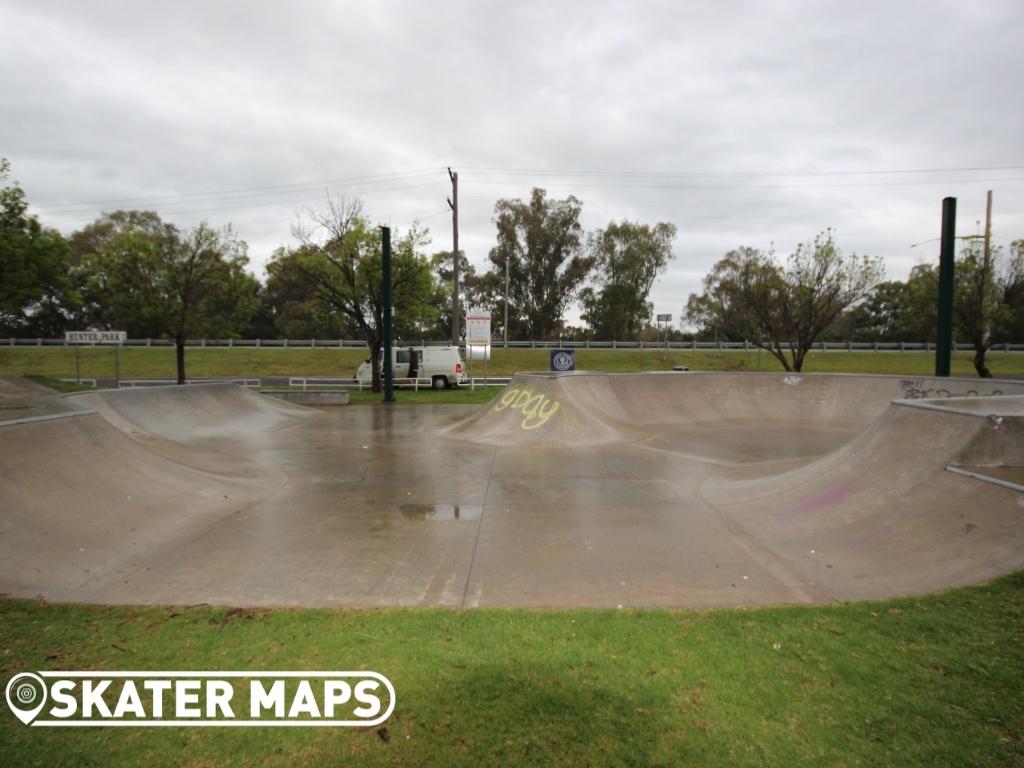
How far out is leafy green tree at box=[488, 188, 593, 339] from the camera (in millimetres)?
55844

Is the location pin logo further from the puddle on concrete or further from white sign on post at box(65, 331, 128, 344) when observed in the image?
white sign on post at box(65, 331, 128, 344)

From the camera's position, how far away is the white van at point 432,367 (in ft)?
79.0

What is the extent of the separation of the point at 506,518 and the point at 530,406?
21.1ft

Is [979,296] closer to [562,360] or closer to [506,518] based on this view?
[562,360]

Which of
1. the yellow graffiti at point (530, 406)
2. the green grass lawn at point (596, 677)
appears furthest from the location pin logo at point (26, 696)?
the yellow graffiti at point (530, 406)

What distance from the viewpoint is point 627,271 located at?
2165 inches

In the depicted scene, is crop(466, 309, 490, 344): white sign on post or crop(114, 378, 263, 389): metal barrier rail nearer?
crop(114, 378, 263, 389): metal barrier rail

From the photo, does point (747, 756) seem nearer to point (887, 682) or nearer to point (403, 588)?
point (887, 682)

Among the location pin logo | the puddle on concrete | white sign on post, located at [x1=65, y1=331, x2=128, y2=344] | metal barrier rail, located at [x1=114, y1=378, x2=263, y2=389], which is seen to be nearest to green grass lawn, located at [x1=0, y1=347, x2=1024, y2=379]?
metal barrier rail, located at [x1=114, y1=378, x2=263, y2=389]

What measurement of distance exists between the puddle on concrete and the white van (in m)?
18.1

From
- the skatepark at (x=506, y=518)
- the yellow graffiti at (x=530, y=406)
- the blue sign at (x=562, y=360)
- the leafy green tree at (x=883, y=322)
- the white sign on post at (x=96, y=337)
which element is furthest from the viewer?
the leafy green tree at (x=883, y=322)

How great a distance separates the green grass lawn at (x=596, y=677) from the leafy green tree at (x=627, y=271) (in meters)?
53.4

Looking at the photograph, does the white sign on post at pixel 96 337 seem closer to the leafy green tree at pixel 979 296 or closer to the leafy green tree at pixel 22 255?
the leafy green tree at pixel 22 255

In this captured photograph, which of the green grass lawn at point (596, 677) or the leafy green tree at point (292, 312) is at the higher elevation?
the leafy green tree at point (292, 312)
